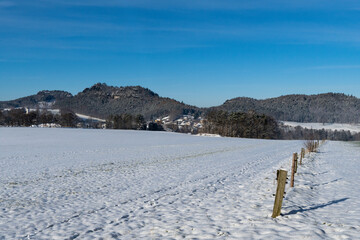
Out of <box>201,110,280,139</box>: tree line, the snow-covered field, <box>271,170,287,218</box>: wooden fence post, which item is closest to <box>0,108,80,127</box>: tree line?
<box>201,110,280,139</box>: tree line

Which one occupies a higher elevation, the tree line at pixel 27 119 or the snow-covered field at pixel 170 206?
the tree line at pixel 27 119

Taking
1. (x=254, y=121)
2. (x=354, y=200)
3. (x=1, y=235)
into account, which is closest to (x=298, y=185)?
(x=354, y=200)

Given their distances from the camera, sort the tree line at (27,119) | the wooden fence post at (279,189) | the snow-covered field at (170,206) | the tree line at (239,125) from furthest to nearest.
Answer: the tree line at (27,119) → the tree line at (239,125) → the wooden fence post at (279,189) → the snow-covered field at (170,206)

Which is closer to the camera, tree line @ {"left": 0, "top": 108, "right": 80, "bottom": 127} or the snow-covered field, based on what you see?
the snow-covered field

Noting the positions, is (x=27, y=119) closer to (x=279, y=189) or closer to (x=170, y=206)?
(x=170, y=206)

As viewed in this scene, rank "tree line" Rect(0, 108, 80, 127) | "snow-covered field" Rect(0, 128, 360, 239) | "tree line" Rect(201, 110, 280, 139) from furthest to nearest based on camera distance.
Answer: "tree line" Rect(0, 108, 80, 127), "tree line" Rect(201, 110, 280, 139), "snow-covered field" Rect(0, 128, 360, 239)

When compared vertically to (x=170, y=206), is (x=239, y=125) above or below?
above

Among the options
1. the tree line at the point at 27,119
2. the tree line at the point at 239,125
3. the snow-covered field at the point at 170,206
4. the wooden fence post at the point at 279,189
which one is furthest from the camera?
the tree line at the point at 27,119

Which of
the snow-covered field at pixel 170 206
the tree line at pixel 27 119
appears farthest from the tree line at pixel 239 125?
the snow-covered field at pixel 170 206

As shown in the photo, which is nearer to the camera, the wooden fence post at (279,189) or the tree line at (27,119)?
the wooden fence post at (279,189)

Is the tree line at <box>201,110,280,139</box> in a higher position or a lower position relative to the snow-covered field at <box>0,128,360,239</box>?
higher

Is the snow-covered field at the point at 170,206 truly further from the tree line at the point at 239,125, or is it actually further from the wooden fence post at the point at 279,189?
the tree line at the point at 239,125

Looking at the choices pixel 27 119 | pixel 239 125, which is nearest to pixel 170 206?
pixel 239 125

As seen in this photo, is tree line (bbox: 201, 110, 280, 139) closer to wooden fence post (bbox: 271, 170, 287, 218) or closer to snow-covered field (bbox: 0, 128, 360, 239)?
snow-covered field (bbox: 0, 128, 360, 239)
